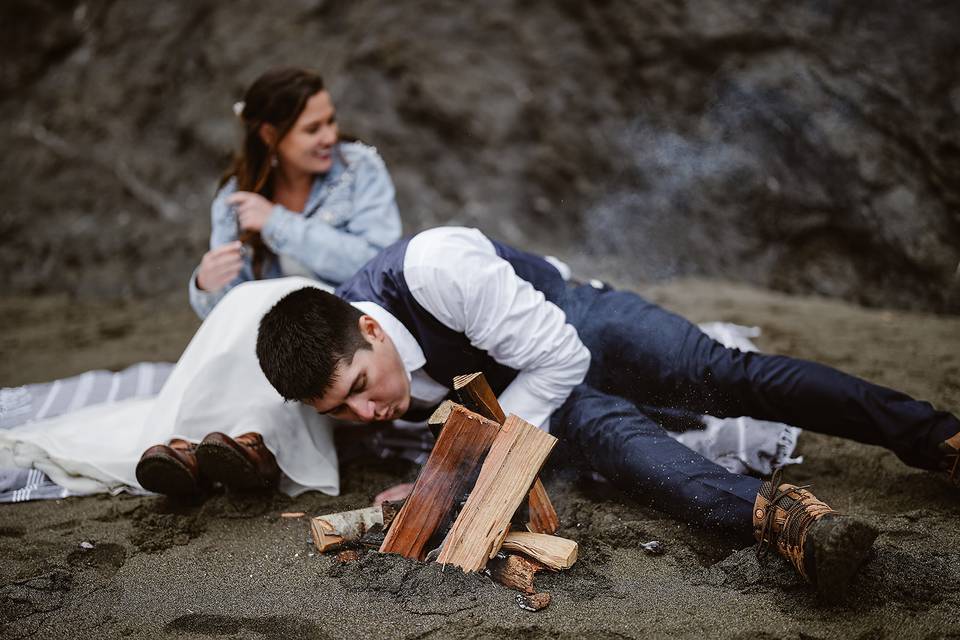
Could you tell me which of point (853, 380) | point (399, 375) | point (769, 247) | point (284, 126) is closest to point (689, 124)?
point (769, 247)

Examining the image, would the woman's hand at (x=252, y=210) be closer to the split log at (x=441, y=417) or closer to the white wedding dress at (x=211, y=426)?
the white wedding dress at (x=211, y=426)

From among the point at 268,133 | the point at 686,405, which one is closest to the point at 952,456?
the point at 686,405

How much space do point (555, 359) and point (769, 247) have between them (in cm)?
312

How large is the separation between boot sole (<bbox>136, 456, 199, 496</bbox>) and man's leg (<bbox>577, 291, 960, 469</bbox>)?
3.90ft

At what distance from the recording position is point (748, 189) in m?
5.00

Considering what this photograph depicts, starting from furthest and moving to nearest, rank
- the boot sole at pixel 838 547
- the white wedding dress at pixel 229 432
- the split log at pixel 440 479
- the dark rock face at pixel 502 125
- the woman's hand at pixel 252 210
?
the dark rock face at pixel 502 125, the woman's hand at pixel 252 210, the white wedding dress at pixel 229 432, the split log at pixel 440 479, the boot sole at pixel 838 547

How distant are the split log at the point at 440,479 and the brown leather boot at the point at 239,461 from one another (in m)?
0.56

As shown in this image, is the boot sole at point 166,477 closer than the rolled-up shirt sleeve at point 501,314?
No

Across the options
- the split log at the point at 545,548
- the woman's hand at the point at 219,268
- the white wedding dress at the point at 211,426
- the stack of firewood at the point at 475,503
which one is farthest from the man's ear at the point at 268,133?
the split log at the point at 545,548

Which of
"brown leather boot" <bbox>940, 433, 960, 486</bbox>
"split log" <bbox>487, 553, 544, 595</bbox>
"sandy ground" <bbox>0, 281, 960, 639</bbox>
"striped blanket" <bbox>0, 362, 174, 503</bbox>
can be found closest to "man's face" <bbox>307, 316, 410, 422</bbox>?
"sandy ground" <bbox>0, 281, 960, 639</bbox>

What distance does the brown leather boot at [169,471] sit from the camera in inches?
90.4

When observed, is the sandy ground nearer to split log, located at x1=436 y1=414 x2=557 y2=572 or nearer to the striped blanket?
split log, located at x1=436 y1=414 x2=557 y2=572

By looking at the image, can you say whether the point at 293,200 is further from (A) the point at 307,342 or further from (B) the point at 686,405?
(B) the point at 686,405

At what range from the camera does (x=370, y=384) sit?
2.13m
